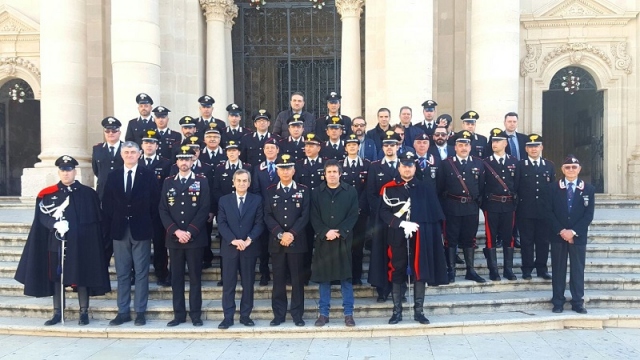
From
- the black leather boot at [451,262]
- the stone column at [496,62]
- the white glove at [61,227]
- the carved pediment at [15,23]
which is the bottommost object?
the black leather boot at [451,262]

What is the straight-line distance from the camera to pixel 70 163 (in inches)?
305

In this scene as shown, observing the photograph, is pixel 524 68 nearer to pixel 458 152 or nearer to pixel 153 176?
pixel 458 152

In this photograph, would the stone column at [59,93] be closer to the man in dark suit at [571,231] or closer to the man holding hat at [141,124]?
the man holding hat at [141,124]

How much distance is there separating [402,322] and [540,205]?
2911mm

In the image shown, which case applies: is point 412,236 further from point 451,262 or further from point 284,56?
point 284,56

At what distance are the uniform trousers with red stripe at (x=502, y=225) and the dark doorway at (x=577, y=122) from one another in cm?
939

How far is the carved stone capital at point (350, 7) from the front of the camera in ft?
51.4

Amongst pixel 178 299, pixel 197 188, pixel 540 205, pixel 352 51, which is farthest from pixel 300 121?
pixel 352 51

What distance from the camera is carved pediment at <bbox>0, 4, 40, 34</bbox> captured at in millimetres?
16625

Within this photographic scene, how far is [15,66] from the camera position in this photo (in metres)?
16.9

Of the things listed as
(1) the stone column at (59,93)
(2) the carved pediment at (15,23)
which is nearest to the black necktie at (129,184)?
(1) the stone column at (59,93)

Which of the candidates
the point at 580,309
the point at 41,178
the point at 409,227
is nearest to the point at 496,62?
the point at 580,309

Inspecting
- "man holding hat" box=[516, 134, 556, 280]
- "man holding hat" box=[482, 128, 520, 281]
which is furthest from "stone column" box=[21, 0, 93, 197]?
"man holding hat" box=[516, 134, 556, 280]

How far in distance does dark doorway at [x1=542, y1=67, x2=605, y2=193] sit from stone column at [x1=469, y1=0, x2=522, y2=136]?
4.15 m
